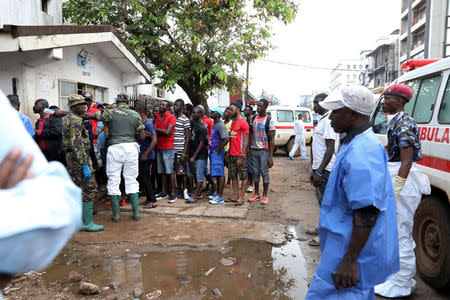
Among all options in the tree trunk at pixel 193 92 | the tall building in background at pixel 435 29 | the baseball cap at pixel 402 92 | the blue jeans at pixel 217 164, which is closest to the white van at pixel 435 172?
the baseball cap at pixel 402 92

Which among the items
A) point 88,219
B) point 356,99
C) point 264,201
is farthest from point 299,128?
point 356,99

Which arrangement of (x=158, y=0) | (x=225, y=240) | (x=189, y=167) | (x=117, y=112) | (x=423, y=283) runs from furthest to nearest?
(x=158, y=0) → (x=189, y=167) → (x=117, y=112) → (x=225, y=240) → (x=423, y=283)

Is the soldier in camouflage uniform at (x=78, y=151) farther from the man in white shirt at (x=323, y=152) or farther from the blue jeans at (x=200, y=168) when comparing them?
the man in white shirt at (x=323, y=152)

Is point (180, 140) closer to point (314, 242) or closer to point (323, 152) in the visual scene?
point (323, 152)

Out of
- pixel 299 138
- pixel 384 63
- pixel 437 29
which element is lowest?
pixel 299 138

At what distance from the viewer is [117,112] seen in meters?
4.76

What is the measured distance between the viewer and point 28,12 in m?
7.52

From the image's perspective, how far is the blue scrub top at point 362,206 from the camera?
1.59m

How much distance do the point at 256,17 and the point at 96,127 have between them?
6.56 meters

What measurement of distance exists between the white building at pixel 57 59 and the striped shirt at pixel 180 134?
2283 millimetres

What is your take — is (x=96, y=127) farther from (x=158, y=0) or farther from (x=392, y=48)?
(x=392, y=48)

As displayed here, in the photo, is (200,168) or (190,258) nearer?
(190,258)

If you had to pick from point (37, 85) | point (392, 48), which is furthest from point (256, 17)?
point (392, 48)

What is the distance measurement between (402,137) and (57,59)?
17.4ft
